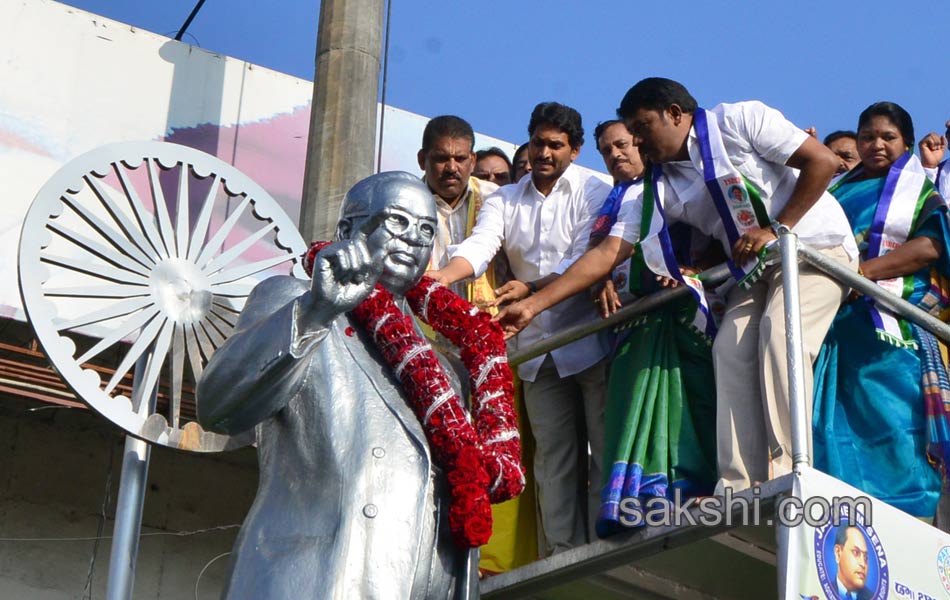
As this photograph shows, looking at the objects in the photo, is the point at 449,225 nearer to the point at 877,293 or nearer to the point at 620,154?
the point at 620,154

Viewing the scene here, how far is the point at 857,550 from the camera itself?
4.77m

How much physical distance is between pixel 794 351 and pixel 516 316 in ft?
3.34

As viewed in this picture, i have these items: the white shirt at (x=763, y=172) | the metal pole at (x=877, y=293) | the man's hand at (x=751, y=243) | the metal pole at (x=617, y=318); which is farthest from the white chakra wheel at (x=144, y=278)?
the metal pole at (x=877, y=293)

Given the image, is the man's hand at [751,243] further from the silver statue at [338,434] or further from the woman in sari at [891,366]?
the silver statue at [338,434]

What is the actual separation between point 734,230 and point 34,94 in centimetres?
491

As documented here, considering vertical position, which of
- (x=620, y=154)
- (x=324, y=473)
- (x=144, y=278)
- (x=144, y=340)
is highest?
(x=620, y=154)

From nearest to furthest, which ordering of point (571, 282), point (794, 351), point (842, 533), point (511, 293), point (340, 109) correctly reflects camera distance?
point (842, 533) < point (794, 351) < point (571, 282) < point (511, 293) < point (340, 109)

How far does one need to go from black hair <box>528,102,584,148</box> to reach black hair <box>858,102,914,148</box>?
44.7 inches

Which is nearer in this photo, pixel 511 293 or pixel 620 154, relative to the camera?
pixel 511 293

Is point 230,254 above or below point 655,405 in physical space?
above

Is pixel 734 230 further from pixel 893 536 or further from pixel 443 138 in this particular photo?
pixel 443 138

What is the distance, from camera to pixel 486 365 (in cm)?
411

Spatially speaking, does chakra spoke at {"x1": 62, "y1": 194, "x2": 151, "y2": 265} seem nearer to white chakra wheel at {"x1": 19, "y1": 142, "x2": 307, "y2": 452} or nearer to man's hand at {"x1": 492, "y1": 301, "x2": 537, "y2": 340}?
white chakra wheel at {"x1": 19, "y1": 142, "x2": 307, "y2": 452}

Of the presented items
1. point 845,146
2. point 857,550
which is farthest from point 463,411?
point 845,146
